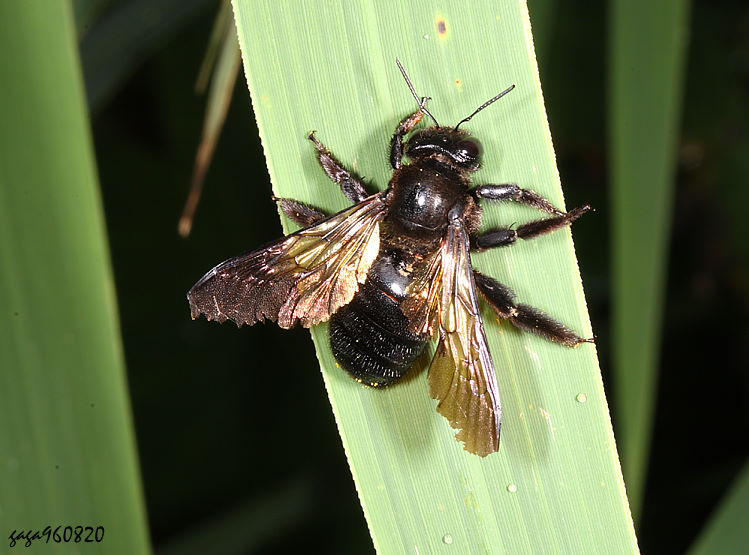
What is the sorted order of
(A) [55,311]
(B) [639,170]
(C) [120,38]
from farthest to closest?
(C) [120,38], (B) [639,170], (A) [55,311]

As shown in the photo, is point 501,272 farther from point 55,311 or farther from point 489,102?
point 55,311

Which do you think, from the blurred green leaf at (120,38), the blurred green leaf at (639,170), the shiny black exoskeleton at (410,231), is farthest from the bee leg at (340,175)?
the blurred green leaf at (120,38)

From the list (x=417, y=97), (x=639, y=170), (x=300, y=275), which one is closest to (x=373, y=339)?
(x=300, y=275)

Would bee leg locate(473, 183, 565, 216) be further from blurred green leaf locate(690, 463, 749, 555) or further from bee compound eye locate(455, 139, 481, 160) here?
blurred green leaf locate(690, 463, 749, 555)

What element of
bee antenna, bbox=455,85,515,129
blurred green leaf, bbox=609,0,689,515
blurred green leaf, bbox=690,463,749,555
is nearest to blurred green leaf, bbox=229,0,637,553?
bee antenna, bbox=455,85,515,129

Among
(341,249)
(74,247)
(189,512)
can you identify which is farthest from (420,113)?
(189,512)

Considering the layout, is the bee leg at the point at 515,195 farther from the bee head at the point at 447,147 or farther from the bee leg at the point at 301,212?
the bee leg at the point at 301,212

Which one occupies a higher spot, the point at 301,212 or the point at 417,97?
the point at 417,97
